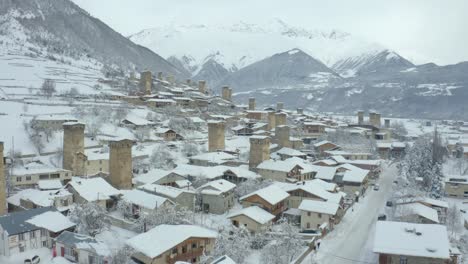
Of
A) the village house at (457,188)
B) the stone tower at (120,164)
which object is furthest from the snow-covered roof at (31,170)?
the village house at (457,188)

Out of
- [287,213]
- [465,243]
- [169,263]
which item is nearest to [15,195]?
[169,263]

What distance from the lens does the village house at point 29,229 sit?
62.6 ft

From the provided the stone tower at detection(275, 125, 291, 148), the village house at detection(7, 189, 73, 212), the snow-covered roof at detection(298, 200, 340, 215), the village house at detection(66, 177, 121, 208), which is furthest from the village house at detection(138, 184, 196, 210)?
the stone tower at detection(275, 125, 291, 148)

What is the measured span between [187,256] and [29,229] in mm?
7422

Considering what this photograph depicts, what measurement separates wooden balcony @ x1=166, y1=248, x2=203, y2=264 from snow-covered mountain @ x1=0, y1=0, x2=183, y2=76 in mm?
62893

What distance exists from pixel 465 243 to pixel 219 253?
1328 cm

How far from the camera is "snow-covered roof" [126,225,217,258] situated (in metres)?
17.5

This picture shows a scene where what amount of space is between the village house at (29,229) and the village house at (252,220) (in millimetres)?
8342

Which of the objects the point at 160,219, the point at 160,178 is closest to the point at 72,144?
the point at 160,178

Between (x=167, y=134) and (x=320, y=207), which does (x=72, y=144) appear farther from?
(x=320, y=207)

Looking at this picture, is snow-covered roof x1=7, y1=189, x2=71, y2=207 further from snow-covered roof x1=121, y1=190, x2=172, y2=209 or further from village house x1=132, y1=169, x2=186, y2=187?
village house x1=132, y1=169, x2=186, y2=187

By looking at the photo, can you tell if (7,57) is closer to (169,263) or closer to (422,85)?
(169,263)

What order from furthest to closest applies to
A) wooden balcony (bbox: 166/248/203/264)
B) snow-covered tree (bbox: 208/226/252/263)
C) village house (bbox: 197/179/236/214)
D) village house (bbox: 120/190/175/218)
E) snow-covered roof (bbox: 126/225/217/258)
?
village house (bbox: 197/179/236/214) → village house (bbox: 120/190/175/218) → snow-covered tree (bbox: 208/226/252/263) → wooden balcony (bbox: 166/248/203/264) → snow-covered roof (bbox: 126/225/217/258)

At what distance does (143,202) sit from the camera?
23812mm
